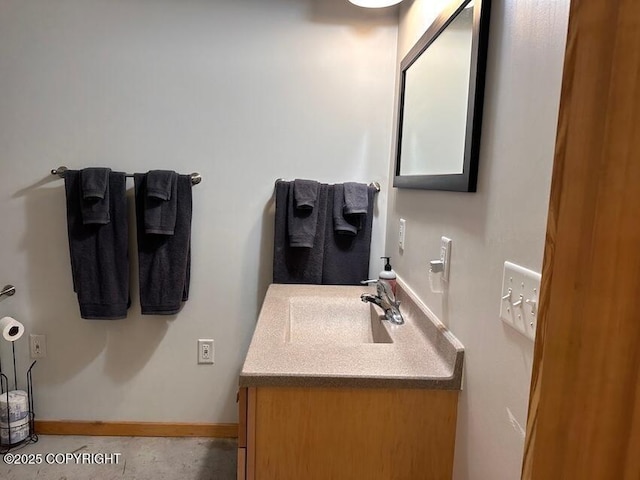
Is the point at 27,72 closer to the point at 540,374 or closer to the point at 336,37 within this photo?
the point at 336,37

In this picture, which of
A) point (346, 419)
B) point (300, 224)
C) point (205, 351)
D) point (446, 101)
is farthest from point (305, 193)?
point (346, 419)

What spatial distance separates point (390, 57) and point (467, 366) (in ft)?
4.74

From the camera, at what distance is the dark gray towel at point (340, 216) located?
6.00 ft

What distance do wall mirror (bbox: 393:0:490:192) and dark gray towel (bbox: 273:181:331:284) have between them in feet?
1.32

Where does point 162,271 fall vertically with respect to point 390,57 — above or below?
below

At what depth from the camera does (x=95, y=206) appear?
1.74 metres

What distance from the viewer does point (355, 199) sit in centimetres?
182

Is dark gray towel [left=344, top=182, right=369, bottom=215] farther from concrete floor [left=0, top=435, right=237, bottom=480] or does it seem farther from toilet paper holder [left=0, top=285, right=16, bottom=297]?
toilet paper holder [left=0, top=285, right=16, bottom=297]

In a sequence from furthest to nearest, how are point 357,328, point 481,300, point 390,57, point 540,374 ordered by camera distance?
point 390,57
point 357,328
point 481,300
point 540,374

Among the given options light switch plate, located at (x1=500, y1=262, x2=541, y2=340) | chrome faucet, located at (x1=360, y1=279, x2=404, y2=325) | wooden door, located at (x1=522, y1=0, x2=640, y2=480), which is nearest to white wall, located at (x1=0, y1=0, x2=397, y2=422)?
chrome faucet, located at (x1=360, y1=279, x2=404, y2=325)

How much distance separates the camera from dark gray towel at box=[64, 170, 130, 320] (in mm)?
1779

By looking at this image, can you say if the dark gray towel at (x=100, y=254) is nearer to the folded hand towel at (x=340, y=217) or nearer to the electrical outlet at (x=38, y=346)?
the electrical outlet at (x=38, y=346)

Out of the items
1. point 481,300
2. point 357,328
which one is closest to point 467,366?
point 481,300

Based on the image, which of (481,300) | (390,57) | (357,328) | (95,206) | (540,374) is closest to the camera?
(540,374)
